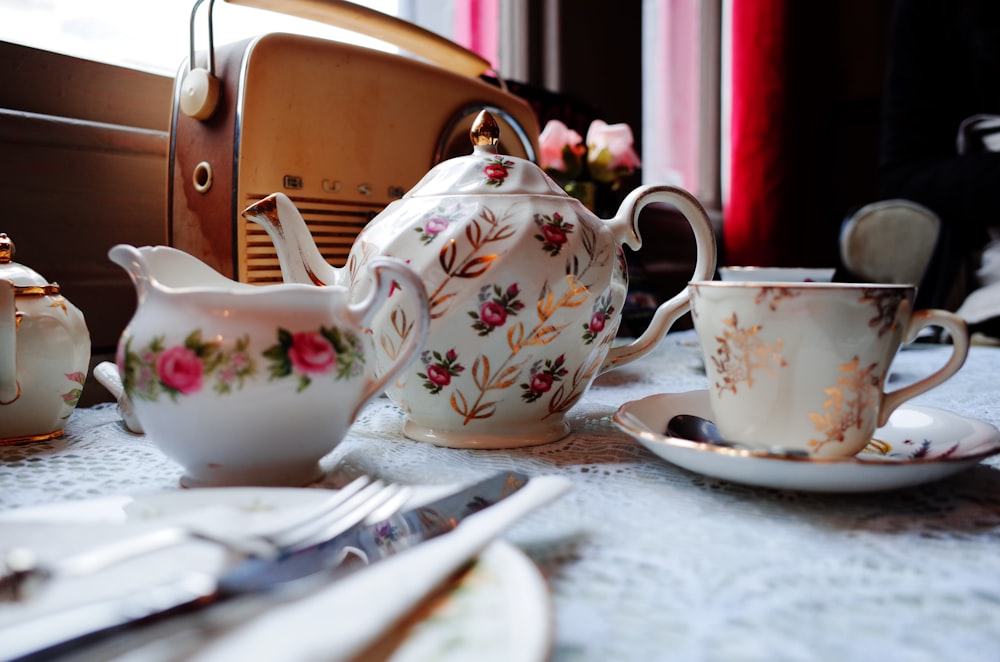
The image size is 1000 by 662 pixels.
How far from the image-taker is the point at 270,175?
0.61 metres

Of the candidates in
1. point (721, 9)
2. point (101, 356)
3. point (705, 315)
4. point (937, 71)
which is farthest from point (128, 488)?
point (721, 9)

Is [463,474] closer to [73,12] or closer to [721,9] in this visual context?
[73,12]

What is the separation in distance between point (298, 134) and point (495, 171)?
0.77 ft

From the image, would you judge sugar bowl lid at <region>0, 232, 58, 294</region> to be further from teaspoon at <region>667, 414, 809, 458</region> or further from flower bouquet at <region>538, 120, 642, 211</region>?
flower bouquet at <region>538, 120, 642, 211</region>

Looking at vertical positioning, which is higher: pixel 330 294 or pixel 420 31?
pixel 420 31

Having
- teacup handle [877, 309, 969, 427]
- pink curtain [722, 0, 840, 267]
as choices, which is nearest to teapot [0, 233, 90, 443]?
teacup handle [877, 309, 969, 427]

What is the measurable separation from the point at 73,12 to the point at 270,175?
15.8 inches

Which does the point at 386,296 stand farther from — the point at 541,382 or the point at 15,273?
the point at 15,273

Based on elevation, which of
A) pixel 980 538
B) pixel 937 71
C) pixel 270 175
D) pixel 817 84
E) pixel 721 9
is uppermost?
pixel 721 9

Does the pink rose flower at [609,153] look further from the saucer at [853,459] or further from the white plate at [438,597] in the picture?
the white plate at [438,597]

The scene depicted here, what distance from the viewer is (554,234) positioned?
17.6 inches

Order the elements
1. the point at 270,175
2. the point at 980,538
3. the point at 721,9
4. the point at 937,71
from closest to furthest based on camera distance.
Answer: the point at 980,538
the point at 270,175
the point at 937,71
the point at 721,9

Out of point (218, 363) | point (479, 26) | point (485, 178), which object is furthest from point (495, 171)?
point (479, 26)

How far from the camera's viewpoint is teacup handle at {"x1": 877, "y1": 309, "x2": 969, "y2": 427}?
36cm
